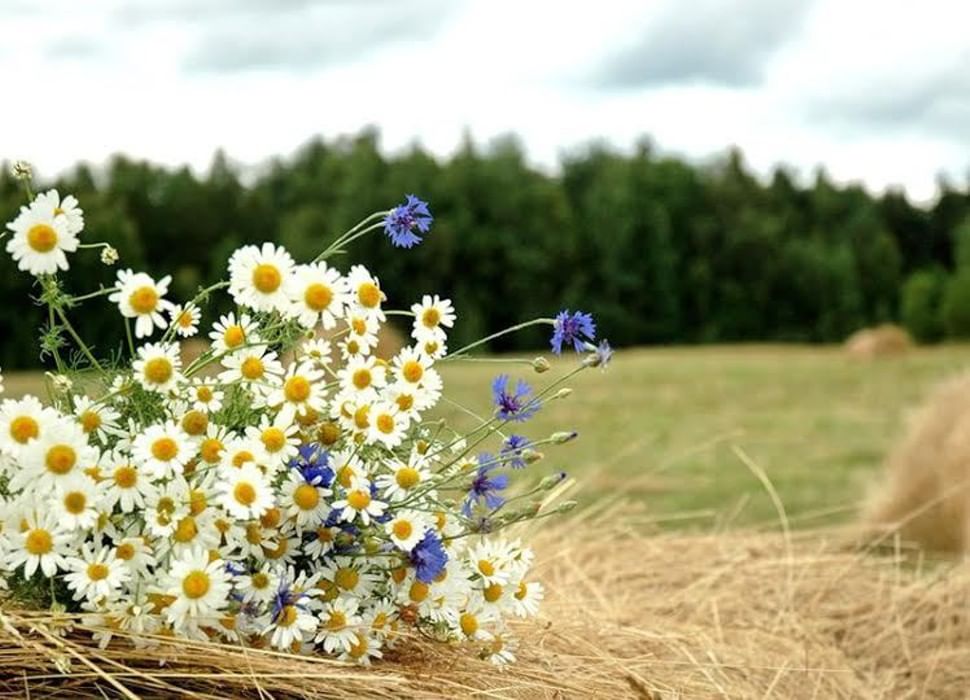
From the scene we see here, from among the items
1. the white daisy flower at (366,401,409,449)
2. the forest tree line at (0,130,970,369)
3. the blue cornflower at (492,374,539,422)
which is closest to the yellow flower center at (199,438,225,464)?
the white daisy flower at (366,401,409,449)

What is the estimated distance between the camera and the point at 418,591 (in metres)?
1.92

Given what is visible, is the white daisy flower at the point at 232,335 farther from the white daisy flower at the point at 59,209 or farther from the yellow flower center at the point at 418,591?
the yellow flower center at the point at 418,591

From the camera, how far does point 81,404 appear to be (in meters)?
1.80

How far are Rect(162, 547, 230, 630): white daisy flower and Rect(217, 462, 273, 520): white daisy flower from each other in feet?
0.25

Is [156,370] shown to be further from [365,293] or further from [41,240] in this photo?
[365,293]

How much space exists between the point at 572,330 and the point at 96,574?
729 mm

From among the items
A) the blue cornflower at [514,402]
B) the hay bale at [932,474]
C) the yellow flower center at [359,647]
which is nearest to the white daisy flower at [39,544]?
the yellow flower center at [359,647]

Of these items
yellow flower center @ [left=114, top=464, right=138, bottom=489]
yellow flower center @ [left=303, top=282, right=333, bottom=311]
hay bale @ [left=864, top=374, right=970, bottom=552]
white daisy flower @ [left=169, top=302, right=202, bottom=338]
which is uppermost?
yellow flower center @ [left=303, top=282, right=333, bottom=311]

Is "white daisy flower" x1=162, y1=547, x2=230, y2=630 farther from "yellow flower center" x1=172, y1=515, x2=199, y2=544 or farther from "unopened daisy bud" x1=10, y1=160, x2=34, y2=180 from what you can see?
"unopened daisy bud" x1=10, y1=160, x2=34, y2=180

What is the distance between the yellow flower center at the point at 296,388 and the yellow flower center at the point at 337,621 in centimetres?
31

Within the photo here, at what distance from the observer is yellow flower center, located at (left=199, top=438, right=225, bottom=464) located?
1.76m

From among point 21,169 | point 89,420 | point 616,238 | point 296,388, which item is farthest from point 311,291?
point 616,238

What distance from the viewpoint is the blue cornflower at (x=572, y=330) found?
1.93 meters

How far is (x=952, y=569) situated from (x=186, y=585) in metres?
3.12
